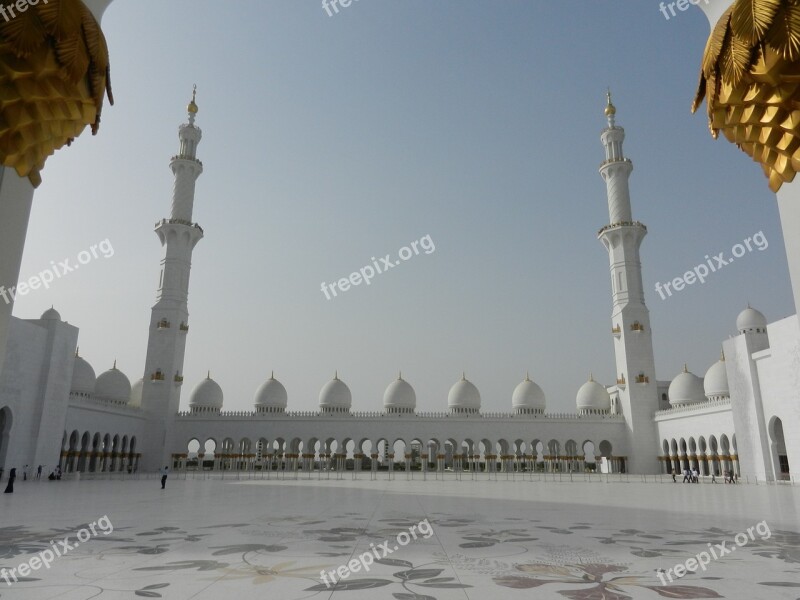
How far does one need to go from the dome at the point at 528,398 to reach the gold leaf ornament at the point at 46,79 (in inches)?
1308

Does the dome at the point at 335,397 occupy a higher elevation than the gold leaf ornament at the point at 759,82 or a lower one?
higher

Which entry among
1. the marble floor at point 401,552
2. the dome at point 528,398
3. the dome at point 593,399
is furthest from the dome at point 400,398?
the marble floor at point 401,552

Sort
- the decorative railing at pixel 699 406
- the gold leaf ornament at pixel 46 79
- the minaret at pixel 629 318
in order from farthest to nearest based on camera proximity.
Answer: the minaret at pixel 629 318 → the decorative railing at pixel 699 406 → the gold leaf ornament at pixel 46 79

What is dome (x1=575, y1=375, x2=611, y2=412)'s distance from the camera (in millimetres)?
33316

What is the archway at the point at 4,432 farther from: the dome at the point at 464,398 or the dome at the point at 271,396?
the dome at the point at 464,398

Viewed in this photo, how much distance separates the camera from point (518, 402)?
3384 centimetres

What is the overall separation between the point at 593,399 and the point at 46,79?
34.6 meters

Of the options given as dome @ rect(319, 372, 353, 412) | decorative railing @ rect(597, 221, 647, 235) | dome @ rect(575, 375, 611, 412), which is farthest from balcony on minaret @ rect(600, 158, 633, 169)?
dome @ rect(319, 372, 353, 412)

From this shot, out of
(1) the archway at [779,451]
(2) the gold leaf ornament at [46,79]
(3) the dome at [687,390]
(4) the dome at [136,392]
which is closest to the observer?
(2) the gold leaf ornament at [46,79]

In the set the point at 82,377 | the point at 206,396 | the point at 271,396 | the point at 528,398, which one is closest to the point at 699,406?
the point at 528,398

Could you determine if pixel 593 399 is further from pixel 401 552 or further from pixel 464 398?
pixel 401 552

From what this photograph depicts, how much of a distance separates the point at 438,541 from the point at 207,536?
2408 mm

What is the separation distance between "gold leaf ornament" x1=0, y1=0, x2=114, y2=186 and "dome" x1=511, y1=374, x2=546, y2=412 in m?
33.2

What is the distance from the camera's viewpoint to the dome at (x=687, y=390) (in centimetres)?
3059
